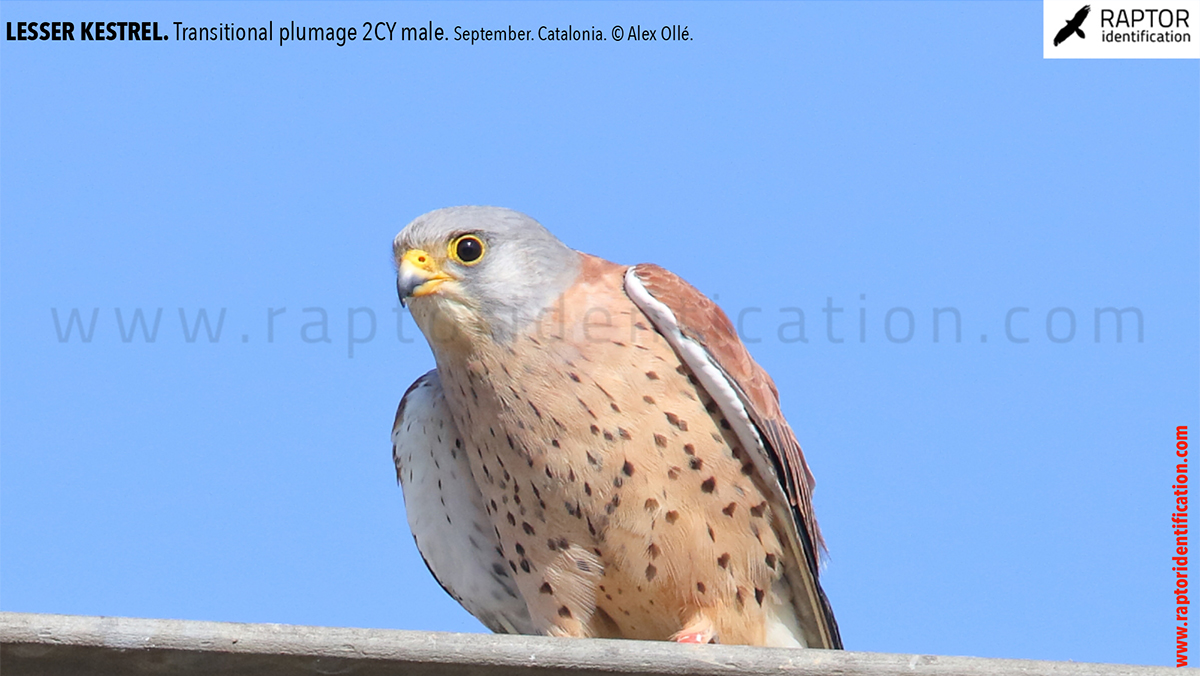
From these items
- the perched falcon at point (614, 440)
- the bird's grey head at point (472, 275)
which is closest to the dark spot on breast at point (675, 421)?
the perched falcon at point (614, 440)

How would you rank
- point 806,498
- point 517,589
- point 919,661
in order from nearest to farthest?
point 919,661 < point 806,498 < point 517,589

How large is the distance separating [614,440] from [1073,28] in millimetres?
4514

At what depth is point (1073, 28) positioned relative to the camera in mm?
7785

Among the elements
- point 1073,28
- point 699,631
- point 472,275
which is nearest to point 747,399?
point 699,631

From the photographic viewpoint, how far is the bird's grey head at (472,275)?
4.97 metres

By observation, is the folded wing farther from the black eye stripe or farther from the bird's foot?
the black eye stripe

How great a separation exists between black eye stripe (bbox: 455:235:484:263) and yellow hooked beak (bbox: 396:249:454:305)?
0.09 metres

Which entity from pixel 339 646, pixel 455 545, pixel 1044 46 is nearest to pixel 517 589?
pixel 455 545

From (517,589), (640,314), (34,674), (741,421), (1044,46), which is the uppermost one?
(1044,46)

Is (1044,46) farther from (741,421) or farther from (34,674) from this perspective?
(34,674)

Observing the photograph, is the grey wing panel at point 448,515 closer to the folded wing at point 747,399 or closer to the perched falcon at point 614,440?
the perched falcon at point 614,440

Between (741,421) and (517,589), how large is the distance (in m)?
1.28

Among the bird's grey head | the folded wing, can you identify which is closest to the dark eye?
the bird's grey head

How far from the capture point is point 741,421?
4992 millimetres
